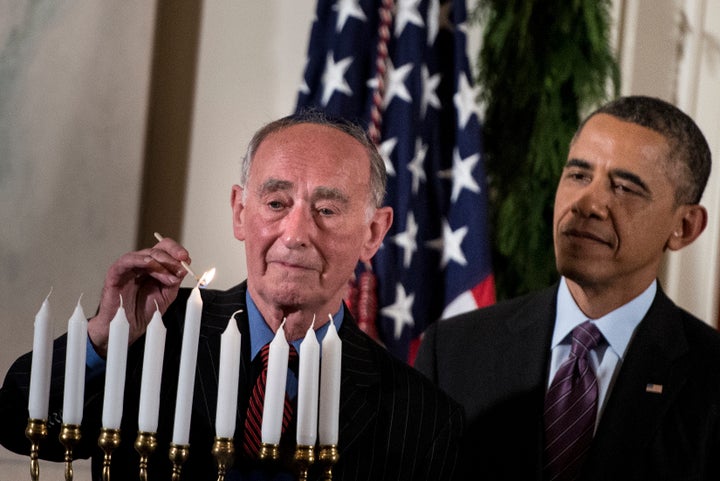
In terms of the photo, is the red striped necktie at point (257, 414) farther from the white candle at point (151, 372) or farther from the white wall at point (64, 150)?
the white wall at point (64, 150)

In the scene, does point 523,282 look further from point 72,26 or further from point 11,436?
point 11,436

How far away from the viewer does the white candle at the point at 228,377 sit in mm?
1606

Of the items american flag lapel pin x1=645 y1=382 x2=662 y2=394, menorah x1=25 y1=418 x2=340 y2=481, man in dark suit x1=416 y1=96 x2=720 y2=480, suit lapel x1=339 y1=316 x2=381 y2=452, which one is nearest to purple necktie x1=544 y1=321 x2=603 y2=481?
man in dark suit x1=416 y1=96 x2=720 y2=480

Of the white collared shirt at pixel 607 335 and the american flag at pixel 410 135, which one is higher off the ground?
the american flag at pixel 410 135

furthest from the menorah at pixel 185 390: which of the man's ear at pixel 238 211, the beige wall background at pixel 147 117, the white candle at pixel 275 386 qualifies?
the beige wall background at pixel 147 117

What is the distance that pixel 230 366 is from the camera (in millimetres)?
1610

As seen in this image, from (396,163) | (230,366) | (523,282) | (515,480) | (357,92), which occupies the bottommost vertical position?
(515,480)

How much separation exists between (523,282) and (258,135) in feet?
5.68

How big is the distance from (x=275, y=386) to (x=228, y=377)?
69 millimetres

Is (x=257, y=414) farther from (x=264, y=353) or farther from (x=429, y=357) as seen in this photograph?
(x=429, y=357)

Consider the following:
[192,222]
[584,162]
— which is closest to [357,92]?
[192,222]

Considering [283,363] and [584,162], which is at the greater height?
[584,162]

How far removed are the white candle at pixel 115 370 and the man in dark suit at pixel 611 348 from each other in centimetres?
105

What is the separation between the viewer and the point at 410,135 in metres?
3.67
